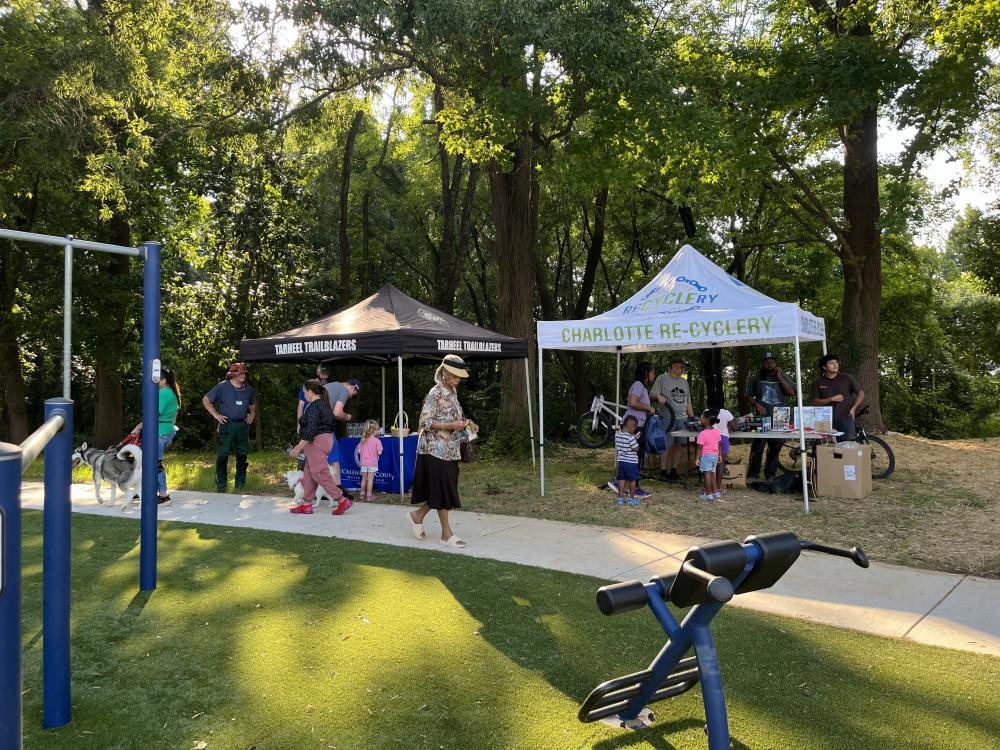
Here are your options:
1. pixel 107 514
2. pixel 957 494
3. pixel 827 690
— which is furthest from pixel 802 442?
pixel 107 514

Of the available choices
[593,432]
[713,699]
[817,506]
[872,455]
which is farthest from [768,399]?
[713,699]

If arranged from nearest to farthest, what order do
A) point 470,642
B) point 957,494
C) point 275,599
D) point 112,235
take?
point 470,642 < point 275,599 < point 957,494 < point 112,235

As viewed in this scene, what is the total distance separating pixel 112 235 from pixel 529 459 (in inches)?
470

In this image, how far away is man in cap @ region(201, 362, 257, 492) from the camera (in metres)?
10.3

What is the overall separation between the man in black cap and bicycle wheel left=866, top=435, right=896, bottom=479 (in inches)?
51.8

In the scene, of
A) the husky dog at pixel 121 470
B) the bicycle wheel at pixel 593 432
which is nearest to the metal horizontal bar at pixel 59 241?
the husky dog at pixel 121 470

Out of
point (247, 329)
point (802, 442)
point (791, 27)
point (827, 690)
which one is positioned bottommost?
point (827, 690)

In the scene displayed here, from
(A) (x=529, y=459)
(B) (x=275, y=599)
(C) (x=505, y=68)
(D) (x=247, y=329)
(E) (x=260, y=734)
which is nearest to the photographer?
(E) (x=260, y=734)

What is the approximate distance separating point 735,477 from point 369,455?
5436mm

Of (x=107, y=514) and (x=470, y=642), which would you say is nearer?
(x=470, y=642)

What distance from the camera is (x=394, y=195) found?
26.8m

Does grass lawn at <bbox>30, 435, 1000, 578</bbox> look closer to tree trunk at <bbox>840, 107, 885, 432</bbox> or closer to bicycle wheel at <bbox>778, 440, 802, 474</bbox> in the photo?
bicycle wheel at <bbox>778, 440, 802, 474</bbox>

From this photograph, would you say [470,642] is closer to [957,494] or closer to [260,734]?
[260,734]

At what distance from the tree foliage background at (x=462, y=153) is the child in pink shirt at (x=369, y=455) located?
5610mm
